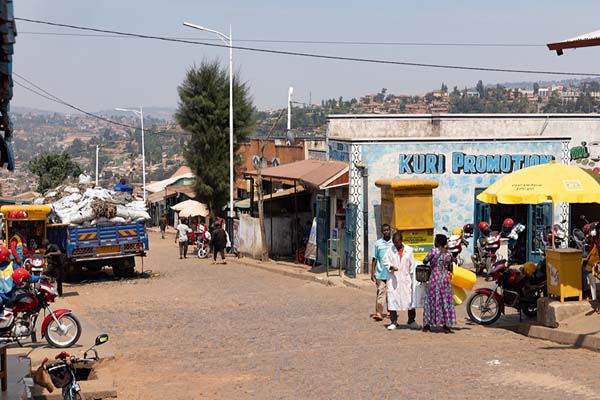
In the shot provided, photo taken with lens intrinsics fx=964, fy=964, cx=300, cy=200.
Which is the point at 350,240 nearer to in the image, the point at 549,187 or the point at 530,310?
the point at 530,310

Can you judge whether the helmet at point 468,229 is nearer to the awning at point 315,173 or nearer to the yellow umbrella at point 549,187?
the awning at point 315,173

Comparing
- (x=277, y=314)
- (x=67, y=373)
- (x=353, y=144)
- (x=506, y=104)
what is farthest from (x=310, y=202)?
(x=506, y=104)

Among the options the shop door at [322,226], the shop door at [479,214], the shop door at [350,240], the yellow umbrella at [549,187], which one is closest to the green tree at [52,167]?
the shop door at [322,226]

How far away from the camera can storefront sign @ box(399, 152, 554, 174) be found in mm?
25656

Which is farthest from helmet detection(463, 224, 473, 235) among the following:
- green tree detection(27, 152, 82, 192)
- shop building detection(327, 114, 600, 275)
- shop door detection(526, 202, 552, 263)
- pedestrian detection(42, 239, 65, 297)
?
Answer: green tree detection(27, 152, 82, 192)

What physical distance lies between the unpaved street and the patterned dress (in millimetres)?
316

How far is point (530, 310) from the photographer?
1559 centimetres

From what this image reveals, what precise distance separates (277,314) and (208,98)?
2875 centimetres

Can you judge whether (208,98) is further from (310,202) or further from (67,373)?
(67,373)

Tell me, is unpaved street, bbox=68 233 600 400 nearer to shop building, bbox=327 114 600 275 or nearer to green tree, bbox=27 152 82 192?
shop building, bbox=327 114 600 275

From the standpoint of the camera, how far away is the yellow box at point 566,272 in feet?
46.9

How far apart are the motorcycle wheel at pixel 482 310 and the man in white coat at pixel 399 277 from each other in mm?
986

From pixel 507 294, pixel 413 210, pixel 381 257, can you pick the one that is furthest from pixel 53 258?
pixel 507 294

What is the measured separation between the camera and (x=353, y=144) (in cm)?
2550
